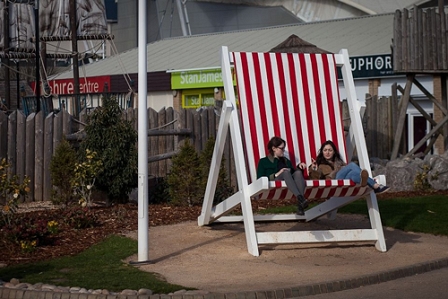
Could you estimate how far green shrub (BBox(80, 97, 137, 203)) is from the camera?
1573cm

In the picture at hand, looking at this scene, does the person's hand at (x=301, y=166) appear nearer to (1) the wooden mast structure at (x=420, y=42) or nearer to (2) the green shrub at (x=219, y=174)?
(2) the green shrub at (x=219, y=174)

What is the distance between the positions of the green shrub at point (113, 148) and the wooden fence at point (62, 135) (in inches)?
38.2

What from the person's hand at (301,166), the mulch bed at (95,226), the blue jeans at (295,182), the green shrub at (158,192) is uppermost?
the person's hand at (301,166)

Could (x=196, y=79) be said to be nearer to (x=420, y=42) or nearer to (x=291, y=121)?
(x=420, y=42)

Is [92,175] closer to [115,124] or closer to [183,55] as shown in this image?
[115,124]

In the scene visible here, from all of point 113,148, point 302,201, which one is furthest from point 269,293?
point 113,148

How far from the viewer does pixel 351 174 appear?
38.5 feet

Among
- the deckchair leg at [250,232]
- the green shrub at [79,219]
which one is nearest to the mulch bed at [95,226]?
the green shrub at [79,219]

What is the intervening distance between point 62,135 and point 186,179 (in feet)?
8.91

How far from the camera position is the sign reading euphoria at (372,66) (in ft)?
107

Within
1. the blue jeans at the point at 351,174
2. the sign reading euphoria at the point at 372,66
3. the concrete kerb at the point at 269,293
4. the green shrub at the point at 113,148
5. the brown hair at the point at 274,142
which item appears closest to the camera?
the concrete kerb at the point at 269,293

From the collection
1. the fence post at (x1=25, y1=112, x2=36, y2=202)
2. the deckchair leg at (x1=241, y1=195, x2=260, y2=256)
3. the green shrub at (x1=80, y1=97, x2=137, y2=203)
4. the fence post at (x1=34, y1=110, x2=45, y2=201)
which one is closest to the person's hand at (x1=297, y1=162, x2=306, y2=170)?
the deckchair leg at (x1=241, y1=195, x2=260, y2=256)

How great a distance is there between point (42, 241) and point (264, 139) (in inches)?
126

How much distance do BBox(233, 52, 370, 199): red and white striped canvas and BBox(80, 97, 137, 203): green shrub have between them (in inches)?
154
